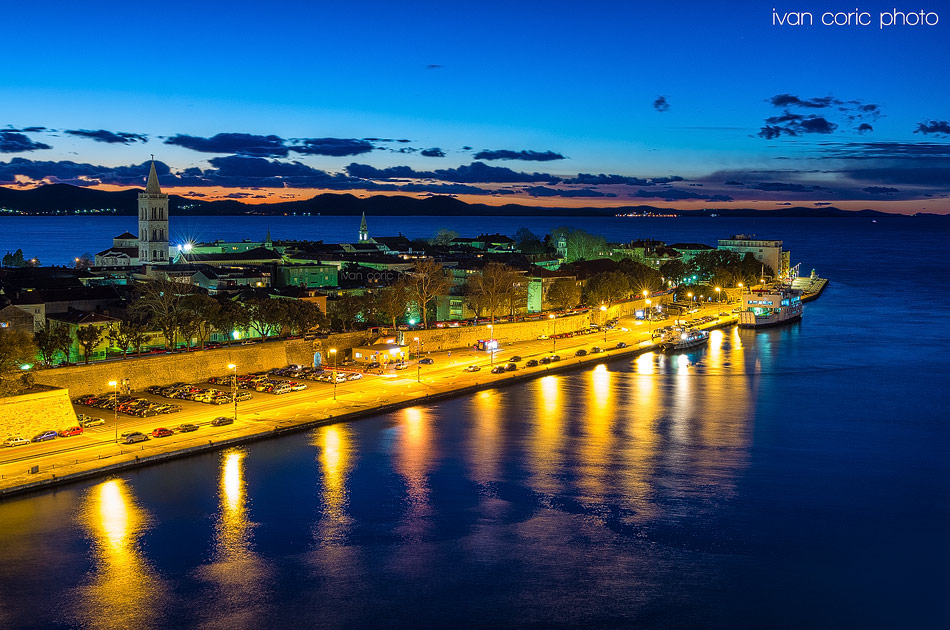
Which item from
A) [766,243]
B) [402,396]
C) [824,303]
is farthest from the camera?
[766,243]

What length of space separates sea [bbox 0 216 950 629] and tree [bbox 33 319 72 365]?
6.08m

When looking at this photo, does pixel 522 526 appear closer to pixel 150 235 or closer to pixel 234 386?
pixel 234 386

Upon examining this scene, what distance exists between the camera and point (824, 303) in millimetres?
46219

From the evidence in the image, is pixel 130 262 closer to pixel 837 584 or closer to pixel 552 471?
pixel 552 471

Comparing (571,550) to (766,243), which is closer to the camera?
(571,550)

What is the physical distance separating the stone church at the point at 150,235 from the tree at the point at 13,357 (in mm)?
20598

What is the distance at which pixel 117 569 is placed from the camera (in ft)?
39.2

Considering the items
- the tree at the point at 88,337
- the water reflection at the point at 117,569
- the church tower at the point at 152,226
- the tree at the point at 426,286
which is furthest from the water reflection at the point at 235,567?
the church tower at the point at 152,226

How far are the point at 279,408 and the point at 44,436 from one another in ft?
16.4

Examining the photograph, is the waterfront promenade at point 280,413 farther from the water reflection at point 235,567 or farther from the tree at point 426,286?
the tree at point 426,286

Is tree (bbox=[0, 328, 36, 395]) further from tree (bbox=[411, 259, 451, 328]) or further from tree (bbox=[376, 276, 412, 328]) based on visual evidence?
tree (bbox=[411, 259, 451, 328])

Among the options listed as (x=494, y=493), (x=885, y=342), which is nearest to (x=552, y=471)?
(x=494, y=493)

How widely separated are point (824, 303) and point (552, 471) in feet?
114

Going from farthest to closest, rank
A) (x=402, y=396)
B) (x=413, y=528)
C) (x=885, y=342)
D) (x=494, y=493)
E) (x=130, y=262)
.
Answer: (x=130, y=262) < (x=885, y=342) < (x=402, y=396) < (x=494, y=493) < (x=413, y=528)
